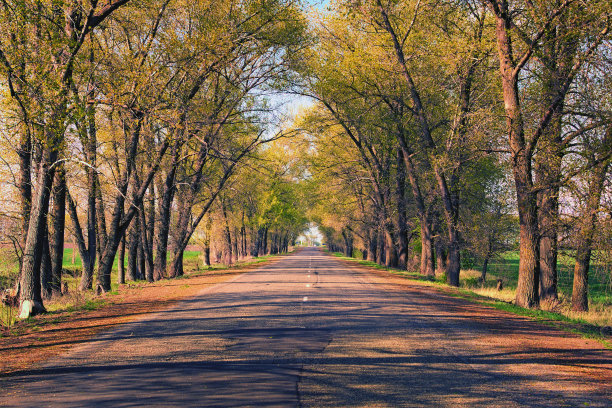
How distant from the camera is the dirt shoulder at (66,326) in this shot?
7.82 meters

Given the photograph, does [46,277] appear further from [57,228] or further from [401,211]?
[401,211]

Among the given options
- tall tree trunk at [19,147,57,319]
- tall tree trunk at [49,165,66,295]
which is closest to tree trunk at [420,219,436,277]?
tall tree trunk at [49,165,66,295]

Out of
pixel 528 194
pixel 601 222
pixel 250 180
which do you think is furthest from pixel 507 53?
pixel 250 180

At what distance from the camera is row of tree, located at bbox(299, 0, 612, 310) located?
1331 centimetres

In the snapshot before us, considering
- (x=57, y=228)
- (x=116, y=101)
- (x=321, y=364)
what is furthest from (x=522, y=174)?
(x=57, y=228)

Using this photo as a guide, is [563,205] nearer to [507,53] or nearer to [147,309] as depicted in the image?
[507,53]

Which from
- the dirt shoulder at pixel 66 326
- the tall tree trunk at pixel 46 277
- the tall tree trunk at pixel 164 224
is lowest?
the dirt shoulder at pixel 66 326

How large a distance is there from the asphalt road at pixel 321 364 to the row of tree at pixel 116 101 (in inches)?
214

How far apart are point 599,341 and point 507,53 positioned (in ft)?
30.7

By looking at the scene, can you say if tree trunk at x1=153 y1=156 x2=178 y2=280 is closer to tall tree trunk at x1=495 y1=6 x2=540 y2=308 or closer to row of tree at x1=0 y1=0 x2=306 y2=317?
row of tree at x1=0 y1=0 x2=306 y2=317

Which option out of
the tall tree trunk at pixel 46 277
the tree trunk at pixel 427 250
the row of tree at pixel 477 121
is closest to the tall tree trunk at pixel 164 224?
the tall tree trunk at pixel 46 277

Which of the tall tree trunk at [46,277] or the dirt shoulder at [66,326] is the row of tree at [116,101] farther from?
the dirt shoulder at [66,326]

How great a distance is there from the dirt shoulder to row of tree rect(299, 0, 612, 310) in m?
11.1

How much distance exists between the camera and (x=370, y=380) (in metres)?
6.26
